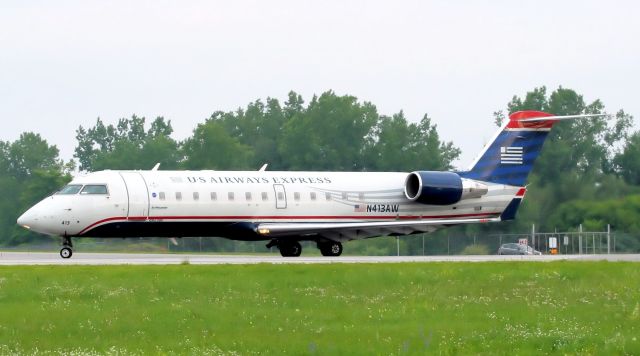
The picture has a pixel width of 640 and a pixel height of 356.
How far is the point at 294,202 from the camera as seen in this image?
147ft

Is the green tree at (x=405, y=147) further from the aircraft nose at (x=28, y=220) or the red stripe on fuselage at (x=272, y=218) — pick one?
the aircraft nose at (x=28, y=220)

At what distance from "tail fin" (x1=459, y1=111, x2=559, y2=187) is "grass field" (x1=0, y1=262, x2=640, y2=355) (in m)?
16.6

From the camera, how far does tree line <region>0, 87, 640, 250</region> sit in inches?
2163

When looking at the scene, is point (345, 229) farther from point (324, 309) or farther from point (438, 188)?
point (324, 309)

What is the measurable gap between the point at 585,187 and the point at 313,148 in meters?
27.8

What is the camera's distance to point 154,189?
42.4 metres

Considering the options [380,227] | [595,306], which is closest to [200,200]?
[380,227]

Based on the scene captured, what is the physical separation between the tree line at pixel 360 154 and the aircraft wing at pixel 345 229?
1057 centimetres

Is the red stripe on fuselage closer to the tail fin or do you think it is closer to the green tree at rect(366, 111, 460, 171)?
the tail fin

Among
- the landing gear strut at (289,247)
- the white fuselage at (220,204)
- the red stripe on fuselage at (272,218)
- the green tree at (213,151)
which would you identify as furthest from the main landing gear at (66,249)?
the green tree at (213,151)

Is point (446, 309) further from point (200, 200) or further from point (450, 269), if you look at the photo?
point (200, 200)

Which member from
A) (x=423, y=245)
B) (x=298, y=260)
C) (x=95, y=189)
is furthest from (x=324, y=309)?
(x=423, y=245)

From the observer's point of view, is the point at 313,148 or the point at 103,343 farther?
the point at 313,148

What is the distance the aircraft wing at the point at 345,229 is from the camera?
44.1 metres
